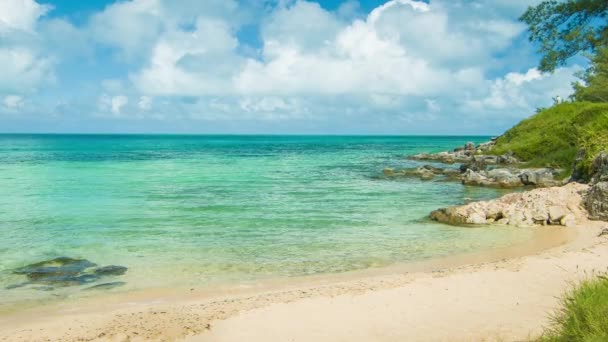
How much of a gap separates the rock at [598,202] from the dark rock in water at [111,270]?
14.7 metres

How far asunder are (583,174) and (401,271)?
14790mm

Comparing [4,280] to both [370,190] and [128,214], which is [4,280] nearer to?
[128,214]

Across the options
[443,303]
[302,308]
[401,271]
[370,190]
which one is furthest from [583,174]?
[302,308]

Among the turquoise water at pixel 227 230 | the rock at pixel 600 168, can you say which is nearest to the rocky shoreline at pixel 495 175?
the turquoise water at pixel 227 230

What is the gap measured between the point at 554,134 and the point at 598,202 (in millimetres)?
29282

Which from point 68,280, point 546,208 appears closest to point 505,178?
point 546,208

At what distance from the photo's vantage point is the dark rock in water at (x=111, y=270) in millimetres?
12320

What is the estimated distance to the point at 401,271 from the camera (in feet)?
40.9

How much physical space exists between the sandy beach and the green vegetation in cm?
154

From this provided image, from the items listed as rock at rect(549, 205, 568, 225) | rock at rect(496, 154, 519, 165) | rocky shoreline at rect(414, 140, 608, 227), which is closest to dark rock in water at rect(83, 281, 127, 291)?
rocky shoreline at rect(414, 140, 608, 227)

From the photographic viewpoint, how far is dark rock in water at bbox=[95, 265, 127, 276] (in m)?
12.3

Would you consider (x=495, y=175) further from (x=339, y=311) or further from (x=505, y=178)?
(x=339, y=311)

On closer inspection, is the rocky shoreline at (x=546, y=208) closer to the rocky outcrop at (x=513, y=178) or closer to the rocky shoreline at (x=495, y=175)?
the rocky shoreline at (x=495, y=175)

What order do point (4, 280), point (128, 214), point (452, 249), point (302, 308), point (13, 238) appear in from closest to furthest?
1. point (302, 308)
2. point (4, 280)
3. point (452, 249)
4. point (13, 238)
5. point (128, 214)
